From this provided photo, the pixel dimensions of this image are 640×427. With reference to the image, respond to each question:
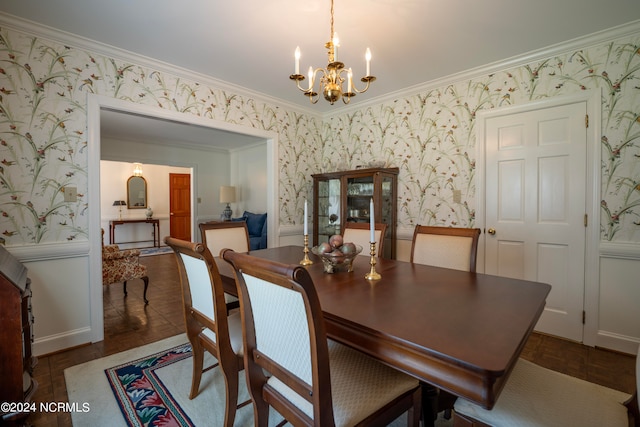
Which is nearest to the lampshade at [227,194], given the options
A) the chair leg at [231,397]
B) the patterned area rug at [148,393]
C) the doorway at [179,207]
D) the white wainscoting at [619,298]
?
the doorway at [179,207]

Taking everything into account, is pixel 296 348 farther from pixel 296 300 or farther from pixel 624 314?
pixel 624 314

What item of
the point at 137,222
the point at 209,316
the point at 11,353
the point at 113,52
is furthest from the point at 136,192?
the point at 209,316

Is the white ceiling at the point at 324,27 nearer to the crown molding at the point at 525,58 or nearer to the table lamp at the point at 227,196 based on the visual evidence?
the crown molding at the point at 525,58

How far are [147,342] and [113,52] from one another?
2.46 metres

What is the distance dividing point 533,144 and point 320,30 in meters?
2.08

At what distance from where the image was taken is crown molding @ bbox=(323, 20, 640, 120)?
2.17 metres

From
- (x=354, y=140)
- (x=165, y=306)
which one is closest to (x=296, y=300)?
(x=165, y=306)

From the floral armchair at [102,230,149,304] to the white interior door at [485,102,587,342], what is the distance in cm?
371

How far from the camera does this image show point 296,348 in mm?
936

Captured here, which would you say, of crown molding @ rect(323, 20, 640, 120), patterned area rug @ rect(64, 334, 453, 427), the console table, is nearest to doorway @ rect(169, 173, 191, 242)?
the console table

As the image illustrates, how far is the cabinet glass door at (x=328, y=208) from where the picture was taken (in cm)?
373

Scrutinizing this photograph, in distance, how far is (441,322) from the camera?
3.21ft

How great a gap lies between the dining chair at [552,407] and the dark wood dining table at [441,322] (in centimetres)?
20

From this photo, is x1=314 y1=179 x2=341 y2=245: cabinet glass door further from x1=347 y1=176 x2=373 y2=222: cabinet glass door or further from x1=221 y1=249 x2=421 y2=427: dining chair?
x1=221 y1=249 x2=421 y2=427: dining chair
